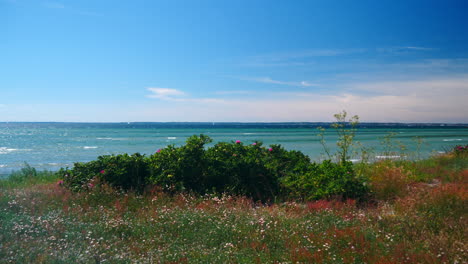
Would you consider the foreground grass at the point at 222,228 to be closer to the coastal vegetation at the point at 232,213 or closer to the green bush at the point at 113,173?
the coastal vegetation at the point at 232,213

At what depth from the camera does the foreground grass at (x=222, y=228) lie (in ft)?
16.6

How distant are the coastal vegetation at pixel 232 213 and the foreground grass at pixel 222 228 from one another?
2 cm

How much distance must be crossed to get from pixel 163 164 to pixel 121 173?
117cm

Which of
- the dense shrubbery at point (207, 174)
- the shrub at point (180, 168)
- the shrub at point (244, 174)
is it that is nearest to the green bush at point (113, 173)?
the dense shrubbery at point (207, 174)

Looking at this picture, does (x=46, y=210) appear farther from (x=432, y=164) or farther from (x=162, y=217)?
(x=432, y=164)

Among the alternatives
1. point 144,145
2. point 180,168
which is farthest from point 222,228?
point 144,145

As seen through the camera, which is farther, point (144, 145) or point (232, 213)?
point (144, 145)

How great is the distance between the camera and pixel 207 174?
9266 mm

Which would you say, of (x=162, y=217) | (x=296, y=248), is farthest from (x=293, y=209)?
(x=162, y=217)

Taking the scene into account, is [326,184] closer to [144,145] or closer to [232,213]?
[232,213]

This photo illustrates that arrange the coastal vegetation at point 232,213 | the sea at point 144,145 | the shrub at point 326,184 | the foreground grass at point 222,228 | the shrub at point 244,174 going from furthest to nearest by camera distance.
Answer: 1. the sea at point 144,145
2. the shrub at point 244,174
3. the shrub at point 326,184
4. the coastal vegetation at point 232,213
5. the foreground grass at point 222,228

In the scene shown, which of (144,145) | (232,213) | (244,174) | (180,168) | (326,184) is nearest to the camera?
(232,213)

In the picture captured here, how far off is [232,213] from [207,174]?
2.34m

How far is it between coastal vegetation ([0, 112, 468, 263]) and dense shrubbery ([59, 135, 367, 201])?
30 millimetres
